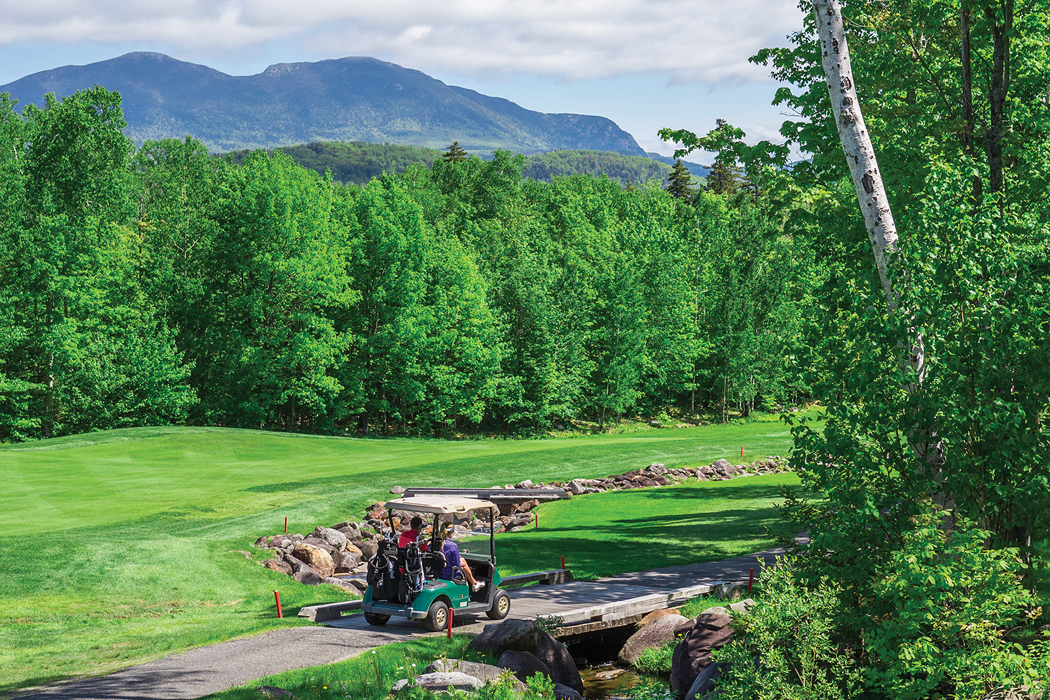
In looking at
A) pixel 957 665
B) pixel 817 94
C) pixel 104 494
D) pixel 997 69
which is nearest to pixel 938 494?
pixel 957 665

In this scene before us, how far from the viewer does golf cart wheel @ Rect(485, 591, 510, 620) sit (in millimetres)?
16589

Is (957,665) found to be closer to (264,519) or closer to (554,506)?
(264,519)

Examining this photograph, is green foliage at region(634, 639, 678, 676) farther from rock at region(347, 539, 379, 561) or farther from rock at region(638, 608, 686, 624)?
rock at region(347, 539, 379, 561)

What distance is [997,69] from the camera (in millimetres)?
13758

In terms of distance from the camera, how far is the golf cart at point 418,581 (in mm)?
15438

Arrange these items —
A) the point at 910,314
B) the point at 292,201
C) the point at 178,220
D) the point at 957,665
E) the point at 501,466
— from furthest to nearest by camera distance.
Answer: the point at 178,220 < the point at 292,201 < the point at 501,466 < the point at 910,314 < the point at 957,665

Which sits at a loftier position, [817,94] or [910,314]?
[817,94]

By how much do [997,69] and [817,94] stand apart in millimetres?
5289

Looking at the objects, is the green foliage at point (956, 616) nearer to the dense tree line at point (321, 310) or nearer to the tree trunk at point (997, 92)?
the tree trunk at point (997, 92)

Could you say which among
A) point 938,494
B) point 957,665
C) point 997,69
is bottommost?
point 957,665

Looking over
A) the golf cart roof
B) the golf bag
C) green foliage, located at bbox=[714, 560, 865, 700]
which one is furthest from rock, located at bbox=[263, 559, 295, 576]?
green foliage, located at bbox=[714, 560, 865, 700]

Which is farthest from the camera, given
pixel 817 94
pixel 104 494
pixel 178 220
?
pixel 178 220

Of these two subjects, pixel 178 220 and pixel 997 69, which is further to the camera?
pixel 178 220

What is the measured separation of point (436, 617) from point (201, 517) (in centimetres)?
1289
